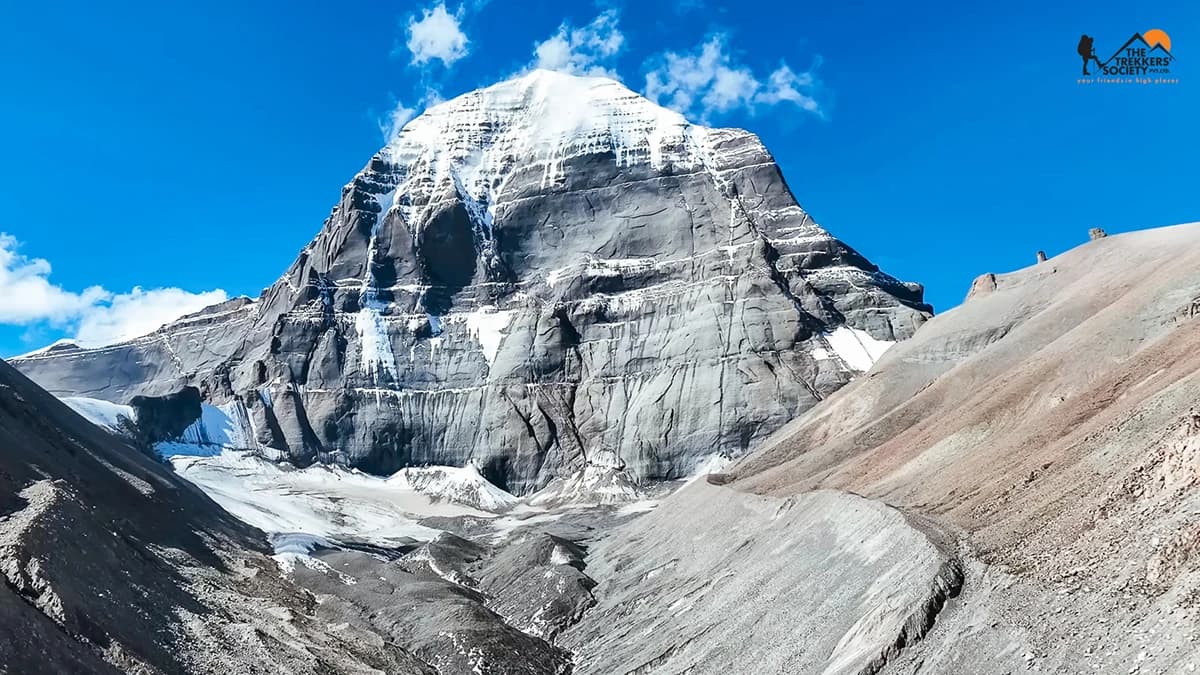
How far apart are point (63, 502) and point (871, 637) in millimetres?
42776

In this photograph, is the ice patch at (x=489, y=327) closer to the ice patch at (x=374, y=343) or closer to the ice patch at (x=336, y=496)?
the ice patch at (x=374, y=343)

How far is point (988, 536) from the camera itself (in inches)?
1403

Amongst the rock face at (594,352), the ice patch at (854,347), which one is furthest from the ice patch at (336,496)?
the ice patch at (854,347)

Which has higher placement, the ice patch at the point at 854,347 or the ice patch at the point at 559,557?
the ice patch at the point at 854,347

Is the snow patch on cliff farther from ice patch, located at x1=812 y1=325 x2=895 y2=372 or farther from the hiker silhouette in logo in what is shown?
the hiker silhouette in logo

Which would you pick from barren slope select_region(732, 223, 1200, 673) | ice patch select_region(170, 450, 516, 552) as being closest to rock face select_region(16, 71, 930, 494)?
ice patch select_region(170, 450, 516, 552)

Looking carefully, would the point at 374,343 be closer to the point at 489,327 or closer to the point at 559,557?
the point at 489,327

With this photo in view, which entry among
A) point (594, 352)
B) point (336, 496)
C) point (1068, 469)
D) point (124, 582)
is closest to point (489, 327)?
point (594, 352)

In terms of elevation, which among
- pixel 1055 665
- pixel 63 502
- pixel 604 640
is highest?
pixel 63 502

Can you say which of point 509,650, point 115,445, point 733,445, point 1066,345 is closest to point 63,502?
point 509,650

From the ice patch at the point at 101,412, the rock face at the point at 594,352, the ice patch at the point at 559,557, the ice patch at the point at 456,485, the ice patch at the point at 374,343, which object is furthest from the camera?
the ice patch at the point at 374,343

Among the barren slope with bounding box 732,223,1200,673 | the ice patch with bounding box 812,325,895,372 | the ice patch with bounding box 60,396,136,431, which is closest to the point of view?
the barren slope with bounding box 732,223,1200,673

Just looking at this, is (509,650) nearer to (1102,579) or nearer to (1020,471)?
(1020,471)

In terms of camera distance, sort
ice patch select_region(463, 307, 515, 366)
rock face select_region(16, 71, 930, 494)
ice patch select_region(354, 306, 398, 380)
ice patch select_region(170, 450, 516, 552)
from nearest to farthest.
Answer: ice patch select_region(170, 450, 516, 552), rock face select_region(16, 71, 930, 494), ice patch select_region(354, 306, 398, 380), ice patch select_region(463, 307, 515, 366)
